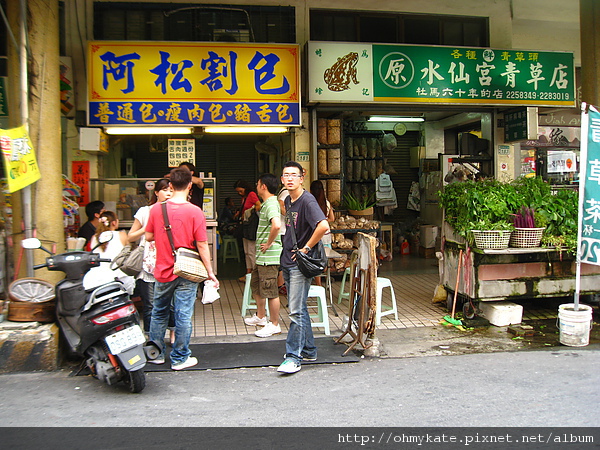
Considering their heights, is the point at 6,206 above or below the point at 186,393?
above

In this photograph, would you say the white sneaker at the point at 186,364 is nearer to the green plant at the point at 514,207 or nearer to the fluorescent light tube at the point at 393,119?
the green plant at the point at 514,207

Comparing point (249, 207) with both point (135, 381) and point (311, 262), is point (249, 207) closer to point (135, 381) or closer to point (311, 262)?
point (311, 262)

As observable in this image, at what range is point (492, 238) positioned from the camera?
616cm

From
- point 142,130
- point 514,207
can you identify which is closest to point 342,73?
point 142,130

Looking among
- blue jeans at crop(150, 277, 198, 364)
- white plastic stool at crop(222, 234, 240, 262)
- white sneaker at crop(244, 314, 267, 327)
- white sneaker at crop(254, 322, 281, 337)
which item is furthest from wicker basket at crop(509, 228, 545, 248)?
white plastic stool at crop(222, 234, 240, 262)

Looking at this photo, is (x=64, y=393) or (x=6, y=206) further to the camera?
(x=6, y=206)

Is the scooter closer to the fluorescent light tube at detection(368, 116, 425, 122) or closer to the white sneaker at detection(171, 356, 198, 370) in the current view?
the white sneaker at detection(171, 356, 198, 370)

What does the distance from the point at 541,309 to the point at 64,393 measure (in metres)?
5.92

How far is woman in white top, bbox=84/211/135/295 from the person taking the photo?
4664mm

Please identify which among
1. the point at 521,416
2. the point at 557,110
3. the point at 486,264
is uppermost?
the point at 557,110

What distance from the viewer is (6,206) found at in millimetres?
5598
